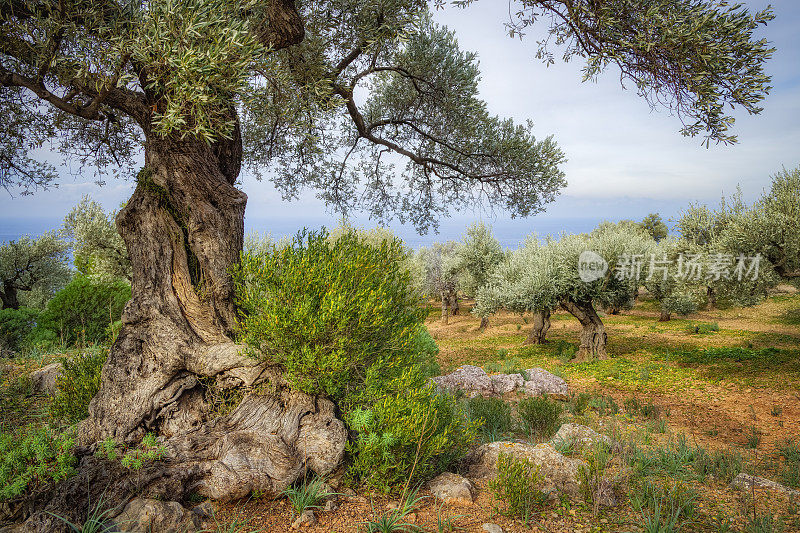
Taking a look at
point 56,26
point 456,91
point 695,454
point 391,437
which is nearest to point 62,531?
point 391,437

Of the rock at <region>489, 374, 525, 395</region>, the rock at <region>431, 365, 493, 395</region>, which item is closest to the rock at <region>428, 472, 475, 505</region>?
the rock at <region>431, 365, 493, 395</region>

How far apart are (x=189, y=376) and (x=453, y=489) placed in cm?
382

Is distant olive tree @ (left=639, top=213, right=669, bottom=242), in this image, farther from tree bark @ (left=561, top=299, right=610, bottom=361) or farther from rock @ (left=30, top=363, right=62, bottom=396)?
rock @ (left=30, top=363, right=62, bottom=396)

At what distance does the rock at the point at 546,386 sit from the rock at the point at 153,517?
10377mm

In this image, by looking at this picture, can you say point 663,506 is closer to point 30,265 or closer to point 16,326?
point 16,326

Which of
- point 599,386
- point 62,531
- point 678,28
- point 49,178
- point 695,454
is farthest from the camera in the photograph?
point 599,386

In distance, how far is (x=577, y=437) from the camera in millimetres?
6574

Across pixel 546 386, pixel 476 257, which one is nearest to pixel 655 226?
pixel 476 257

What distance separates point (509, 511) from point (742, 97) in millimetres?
6744

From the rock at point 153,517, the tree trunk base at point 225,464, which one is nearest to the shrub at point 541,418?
the tree trunk base at point 225,464

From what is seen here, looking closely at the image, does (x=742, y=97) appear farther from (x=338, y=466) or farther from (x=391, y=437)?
(x=338, y=466)

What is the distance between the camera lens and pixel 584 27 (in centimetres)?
643

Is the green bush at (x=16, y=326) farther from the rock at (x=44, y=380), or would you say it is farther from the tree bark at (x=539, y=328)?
the tree bark at (x=539, y=328)

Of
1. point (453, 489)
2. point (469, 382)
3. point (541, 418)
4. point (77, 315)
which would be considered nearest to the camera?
point (453, 489)
